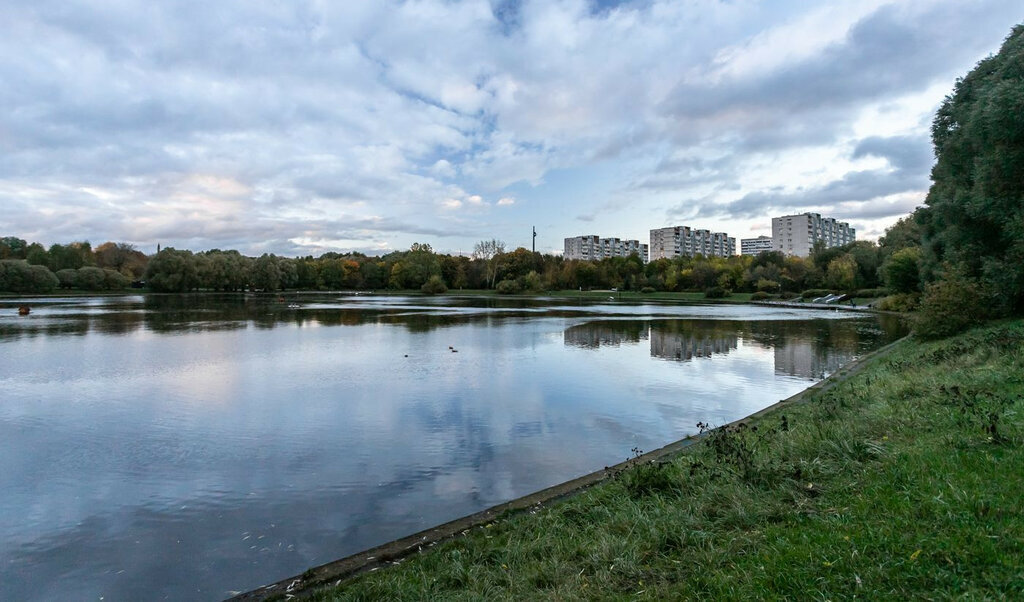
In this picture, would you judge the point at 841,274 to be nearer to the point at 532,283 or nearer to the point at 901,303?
the point at 901,303

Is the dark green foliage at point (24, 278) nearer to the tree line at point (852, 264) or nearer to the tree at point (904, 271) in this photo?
the tree line at point (852, 264)

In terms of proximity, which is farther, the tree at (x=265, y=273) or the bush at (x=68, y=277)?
the tree at (x=265, y=273)

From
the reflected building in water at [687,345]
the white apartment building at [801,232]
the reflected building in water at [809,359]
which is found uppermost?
the white apartment building at [801,232]

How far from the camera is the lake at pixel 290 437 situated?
561cm

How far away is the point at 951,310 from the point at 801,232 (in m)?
161

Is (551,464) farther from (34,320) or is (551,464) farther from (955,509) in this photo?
(34,320)

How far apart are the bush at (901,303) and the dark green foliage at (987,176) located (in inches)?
357

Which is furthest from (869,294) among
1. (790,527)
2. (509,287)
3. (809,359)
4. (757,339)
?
(790,527)

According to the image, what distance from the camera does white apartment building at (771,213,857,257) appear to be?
6255 inches

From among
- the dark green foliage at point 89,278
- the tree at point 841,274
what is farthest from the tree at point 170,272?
the tree at point 841,274

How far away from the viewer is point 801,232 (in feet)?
523

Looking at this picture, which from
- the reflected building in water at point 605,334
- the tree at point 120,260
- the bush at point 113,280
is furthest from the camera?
the tree at point 120,260

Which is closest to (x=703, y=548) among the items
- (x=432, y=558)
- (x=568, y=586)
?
(x=568, y=586)

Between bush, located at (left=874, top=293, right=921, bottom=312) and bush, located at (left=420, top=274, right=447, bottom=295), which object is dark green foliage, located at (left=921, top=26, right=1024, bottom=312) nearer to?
bush, located at (left=874, top=293, right=921, bottom=312)
